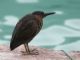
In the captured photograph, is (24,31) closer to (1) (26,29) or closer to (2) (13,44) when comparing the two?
(1) (26,29)

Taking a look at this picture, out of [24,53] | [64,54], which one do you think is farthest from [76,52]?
→ [24,53]

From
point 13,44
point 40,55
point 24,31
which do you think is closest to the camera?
point 13,44

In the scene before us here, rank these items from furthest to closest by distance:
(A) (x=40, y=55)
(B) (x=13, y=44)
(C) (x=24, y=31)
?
(A) (x=40, y=55)
(C) (x=24, y=31)
(B) (x=13, y=44)

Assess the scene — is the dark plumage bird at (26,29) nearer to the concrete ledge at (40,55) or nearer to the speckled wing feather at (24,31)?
the speckled wing feather at (24,31)

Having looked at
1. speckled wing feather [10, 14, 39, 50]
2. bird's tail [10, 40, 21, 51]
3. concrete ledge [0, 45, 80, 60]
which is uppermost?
speckled wing feather [10, 14, 39, 50]

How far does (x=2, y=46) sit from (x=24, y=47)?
35 centimetres

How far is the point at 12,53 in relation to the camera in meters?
7.55

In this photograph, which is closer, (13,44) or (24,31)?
(13,44)

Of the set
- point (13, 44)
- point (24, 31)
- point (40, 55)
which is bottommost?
point (40, 55)

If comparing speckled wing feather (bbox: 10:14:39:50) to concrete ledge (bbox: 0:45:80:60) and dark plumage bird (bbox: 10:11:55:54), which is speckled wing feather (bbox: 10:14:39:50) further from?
concrete ledge (bbox: 0:45:80:60)

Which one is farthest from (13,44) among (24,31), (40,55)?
(40,55)

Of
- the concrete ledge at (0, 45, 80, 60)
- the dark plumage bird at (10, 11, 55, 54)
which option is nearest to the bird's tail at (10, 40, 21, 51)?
the dark plumage bird at (10, 11, 55, 54)

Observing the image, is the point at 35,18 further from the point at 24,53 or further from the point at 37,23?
the point at 24,53

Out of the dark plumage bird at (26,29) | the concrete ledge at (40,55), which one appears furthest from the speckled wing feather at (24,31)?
the concrete ledge at (40,55)
